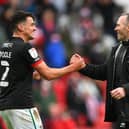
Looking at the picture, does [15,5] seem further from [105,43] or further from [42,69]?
[42,69]

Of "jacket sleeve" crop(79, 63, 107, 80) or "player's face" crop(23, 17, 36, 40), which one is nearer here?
"player's face" crop(23, 17, 36, 40)

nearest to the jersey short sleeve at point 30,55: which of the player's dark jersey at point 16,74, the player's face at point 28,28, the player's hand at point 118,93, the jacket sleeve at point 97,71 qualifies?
the player's dark jersey at point 16,74

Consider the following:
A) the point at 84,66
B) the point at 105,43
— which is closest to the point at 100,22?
the point at 105,43

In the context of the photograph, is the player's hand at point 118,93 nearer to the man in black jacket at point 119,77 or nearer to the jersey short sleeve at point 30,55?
the man in black jacket at point 119,77

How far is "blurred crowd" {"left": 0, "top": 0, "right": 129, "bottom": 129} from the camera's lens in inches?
632

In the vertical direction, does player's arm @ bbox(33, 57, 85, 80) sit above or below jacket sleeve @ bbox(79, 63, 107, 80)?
above

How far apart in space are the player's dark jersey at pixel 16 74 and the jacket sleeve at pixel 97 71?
3.16 feet

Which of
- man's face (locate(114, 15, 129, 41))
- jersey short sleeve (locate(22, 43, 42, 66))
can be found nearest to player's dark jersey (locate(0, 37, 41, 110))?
jersey short sleeve (locate(22, 43, 42, 66))

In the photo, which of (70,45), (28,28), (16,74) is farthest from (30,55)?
(70,45)

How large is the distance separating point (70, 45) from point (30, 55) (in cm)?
754

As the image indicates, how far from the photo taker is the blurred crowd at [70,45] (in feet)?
52.6

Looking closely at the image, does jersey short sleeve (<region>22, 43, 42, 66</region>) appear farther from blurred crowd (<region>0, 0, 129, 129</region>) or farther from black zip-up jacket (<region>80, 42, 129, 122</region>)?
blurred crowd (<region>0, 0, 129, 129</region>)

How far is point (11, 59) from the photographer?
10867mm

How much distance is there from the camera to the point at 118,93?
34.3ft
